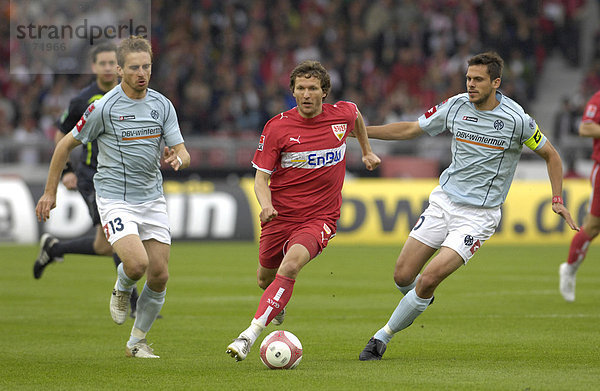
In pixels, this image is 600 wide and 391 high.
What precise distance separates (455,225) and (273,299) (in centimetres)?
165

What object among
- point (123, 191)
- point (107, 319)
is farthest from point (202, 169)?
point (123, 191)

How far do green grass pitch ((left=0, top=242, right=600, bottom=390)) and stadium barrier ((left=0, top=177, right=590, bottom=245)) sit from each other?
2538 millimetres

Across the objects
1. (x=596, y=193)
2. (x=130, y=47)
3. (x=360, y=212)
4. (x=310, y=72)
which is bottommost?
(x=360, y=212)

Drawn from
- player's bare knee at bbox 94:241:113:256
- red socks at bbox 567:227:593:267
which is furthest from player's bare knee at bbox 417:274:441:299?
red socks at bbox 567:227:593:267

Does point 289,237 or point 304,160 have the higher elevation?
point 304,160

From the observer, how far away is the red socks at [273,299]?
7.42 meters

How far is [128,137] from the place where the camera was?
8.02 m

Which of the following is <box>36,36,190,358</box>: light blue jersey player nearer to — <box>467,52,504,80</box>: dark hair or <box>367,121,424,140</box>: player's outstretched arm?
<box>367,121,424,140</box>: player's outstretched arm

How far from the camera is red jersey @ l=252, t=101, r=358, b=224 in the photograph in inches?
313

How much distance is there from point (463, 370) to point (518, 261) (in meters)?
9.80

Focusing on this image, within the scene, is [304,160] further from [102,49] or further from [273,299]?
[102,49]

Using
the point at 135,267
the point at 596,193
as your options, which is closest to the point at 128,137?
the point at 135,267

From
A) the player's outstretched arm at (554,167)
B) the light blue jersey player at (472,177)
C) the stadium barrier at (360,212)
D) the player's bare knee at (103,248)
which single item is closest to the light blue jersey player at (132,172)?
the light blue jersey player at (472,177)

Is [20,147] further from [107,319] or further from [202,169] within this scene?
[107,319]
